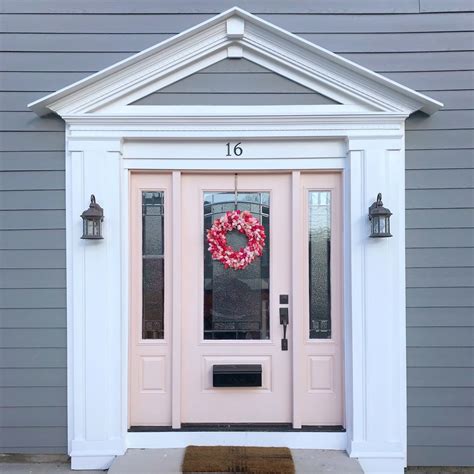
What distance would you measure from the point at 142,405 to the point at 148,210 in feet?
4.68

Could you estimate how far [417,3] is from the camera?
3141 mm

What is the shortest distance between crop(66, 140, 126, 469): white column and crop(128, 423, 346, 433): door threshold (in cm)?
22

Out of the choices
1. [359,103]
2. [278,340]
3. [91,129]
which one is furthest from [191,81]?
[278,340]

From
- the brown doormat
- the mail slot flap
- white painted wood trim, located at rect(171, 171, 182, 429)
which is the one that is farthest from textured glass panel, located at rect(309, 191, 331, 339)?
white painted wood trim, located at rect(171, 171, 182, 429)

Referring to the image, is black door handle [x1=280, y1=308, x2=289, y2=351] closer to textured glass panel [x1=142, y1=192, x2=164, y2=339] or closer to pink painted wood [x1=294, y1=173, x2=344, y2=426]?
pink painted wood [x1=294, y1=173, x2=344, y2=426]

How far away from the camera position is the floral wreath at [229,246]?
3.13 meters

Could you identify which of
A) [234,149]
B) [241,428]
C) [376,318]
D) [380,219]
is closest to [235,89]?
[234,149]

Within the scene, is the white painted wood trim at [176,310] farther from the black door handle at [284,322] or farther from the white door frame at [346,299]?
the black door handle at [284,322]

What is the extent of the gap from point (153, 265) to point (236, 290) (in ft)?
2.10

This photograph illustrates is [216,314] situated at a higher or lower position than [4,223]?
lower

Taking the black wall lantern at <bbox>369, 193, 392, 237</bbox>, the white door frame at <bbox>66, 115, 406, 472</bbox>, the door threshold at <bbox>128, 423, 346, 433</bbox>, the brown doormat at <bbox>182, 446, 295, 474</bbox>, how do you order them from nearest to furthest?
the brown doormat at <bbox>182, 446, 295, 474</bbox>
the black wall lantern at <bbox>369, 193, 392, 237</bbox>
the white door frame at <bbox>66, 115, 406, 472</bbox>
the door threshold at <bbox>128, 423, 346, 433</bbox>

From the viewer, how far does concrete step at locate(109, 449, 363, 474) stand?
9.28 feet

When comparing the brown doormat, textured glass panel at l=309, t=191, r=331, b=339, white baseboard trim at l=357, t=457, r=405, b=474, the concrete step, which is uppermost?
textured glass panel at l=309, t=191, r=331, b=339

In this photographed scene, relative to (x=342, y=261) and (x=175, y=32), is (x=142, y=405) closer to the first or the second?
(x=342, y=261)
